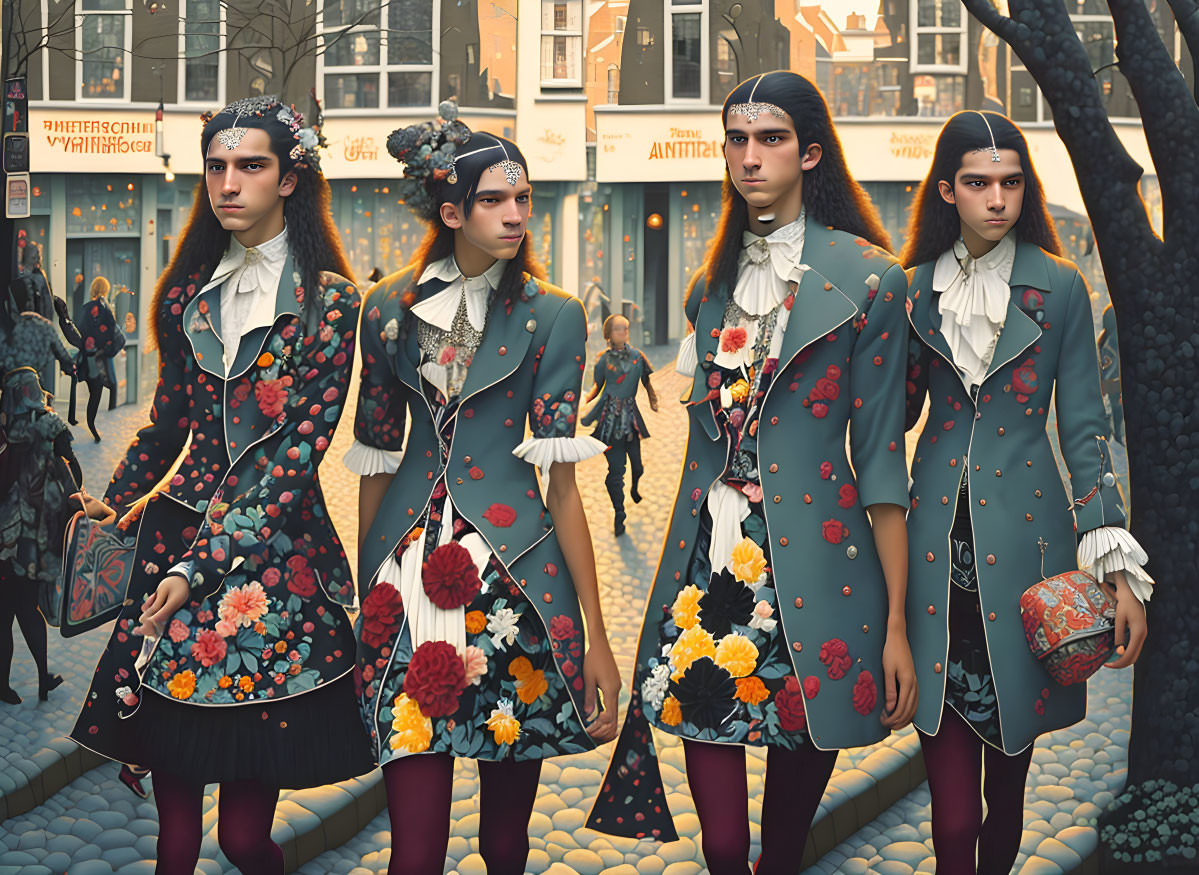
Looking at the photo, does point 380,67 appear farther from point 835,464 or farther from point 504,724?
point 504,724

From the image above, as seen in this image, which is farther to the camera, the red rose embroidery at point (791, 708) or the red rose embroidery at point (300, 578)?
the red rose embroidery at point (300, 578)

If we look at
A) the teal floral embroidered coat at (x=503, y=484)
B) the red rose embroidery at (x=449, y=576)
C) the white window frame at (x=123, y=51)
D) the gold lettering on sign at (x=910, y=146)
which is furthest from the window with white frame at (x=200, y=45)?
the red rose embroidery at (x=449, y=576)

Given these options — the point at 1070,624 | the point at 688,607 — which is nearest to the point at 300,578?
the point at 688,607

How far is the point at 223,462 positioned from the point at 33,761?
1863 millimetres

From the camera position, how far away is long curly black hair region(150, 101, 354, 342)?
→ 3322mm

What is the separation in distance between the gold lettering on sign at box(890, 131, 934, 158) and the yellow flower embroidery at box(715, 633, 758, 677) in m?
2.08

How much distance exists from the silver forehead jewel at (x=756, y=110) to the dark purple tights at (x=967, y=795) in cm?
148

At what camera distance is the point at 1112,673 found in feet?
15.1

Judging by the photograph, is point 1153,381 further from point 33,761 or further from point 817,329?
point 33,761

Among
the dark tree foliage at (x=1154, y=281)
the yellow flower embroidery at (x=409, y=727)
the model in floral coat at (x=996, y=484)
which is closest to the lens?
the yellow flower embroidery at (x=409, y=727)

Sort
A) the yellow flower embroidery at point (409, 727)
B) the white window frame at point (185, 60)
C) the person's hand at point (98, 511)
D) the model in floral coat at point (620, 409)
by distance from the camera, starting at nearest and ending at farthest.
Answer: the yellow flower embroidery at point (409, 727), the person's hand at point (98, 511), the model in floral coat at point (620, 409), the white window frame at point (185, 60)

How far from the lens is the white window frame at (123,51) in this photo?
4777 millimetres

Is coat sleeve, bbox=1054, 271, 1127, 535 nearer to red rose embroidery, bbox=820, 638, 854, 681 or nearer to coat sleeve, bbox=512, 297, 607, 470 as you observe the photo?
red rose embroidery, bbox=820, 638, 854, 681

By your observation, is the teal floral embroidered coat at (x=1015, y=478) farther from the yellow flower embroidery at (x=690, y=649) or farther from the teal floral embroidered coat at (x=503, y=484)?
the teal floral embroidered coat at (x=503, y=484)
